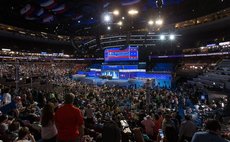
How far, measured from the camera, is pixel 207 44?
45.0 metres

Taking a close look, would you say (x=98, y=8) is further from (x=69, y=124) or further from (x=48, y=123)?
(x=69, y=124)

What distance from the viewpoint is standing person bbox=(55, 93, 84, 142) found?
3.97m

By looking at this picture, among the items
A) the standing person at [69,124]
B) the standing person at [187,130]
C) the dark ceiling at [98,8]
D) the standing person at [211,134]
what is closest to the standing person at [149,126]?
the standing person at [187,130]

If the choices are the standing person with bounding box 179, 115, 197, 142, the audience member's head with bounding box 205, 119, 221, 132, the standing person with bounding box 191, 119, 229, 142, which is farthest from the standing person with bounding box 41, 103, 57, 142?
the standing person with bounding box 179, 115, 197, 142

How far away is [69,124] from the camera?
3979 mm

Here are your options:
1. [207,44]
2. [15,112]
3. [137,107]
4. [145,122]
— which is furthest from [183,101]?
[207,44]

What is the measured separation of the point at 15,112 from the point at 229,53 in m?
36.0

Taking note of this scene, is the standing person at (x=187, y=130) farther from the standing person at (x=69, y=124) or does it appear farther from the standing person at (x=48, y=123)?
the standing person at (x=48, y=123)

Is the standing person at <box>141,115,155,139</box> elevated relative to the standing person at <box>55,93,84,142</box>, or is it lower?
lower

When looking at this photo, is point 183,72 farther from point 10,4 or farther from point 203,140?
point 203,140

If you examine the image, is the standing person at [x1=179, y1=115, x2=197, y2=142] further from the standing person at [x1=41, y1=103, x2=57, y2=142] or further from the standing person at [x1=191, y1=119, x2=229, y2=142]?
the standing person at [x1=41, y1=103, x2=57, y2=142]

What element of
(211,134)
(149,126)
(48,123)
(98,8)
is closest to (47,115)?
(48,123)

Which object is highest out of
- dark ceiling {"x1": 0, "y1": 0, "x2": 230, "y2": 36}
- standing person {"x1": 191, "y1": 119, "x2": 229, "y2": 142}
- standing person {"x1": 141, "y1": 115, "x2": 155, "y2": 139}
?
dark ceiling {"x1": 0, "y1": 0, "x2": 230, "y2": 36}

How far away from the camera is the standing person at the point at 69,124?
3971 millimetres
